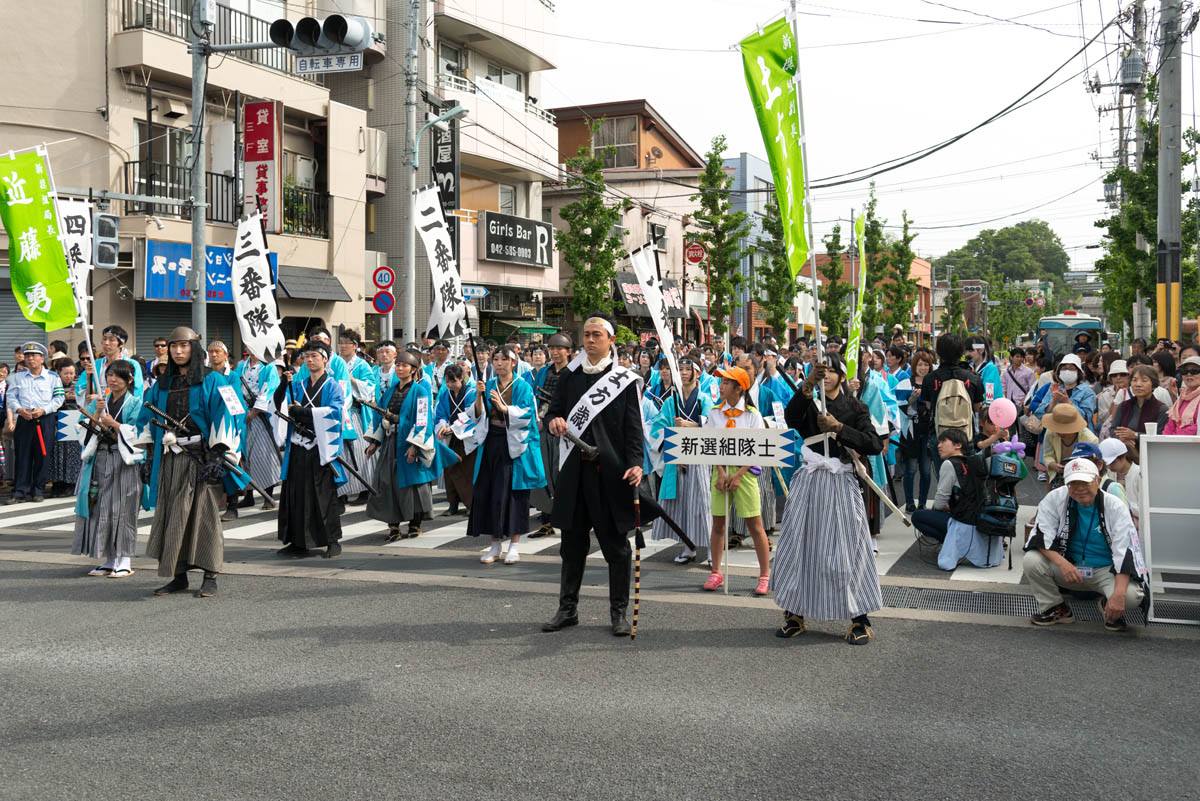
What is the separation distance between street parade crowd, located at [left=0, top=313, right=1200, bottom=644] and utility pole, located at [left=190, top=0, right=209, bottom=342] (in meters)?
2.12

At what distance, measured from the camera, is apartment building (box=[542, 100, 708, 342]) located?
3744 centimetres

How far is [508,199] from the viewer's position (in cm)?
3198

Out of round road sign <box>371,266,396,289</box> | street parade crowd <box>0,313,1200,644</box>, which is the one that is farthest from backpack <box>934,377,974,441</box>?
round road sign <box>371,266,396,289</box>

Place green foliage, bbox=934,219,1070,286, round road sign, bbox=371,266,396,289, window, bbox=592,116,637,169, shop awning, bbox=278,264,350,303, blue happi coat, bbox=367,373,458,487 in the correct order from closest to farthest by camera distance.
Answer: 1. blue happi coat, bbox=367,373,458,487
2. round road sign, bbox=371,266,396,289
3. shop awning, bbox=278,264,350,303
4. window, bbox=592,116,637,169
5. green foliage, bbox=934,219,1070,286

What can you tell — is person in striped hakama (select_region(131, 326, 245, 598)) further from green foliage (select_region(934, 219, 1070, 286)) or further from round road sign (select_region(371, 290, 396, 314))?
green foliage (select_region(934, 219, 1070, 286))

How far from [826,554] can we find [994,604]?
178 centimetres

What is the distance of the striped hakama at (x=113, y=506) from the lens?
8430 mm

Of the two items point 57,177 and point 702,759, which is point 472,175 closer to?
point 57,177

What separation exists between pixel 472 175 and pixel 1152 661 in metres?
26.7

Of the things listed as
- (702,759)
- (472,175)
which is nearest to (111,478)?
(702,759)

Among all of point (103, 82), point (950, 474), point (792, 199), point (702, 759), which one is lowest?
point (702, 759)

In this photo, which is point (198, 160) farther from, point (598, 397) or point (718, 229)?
point (718, 229)

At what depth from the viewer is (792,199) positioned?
21.5ft

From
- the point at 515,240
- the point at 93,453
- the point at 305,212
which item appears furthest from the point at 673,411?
the point at 515,240
